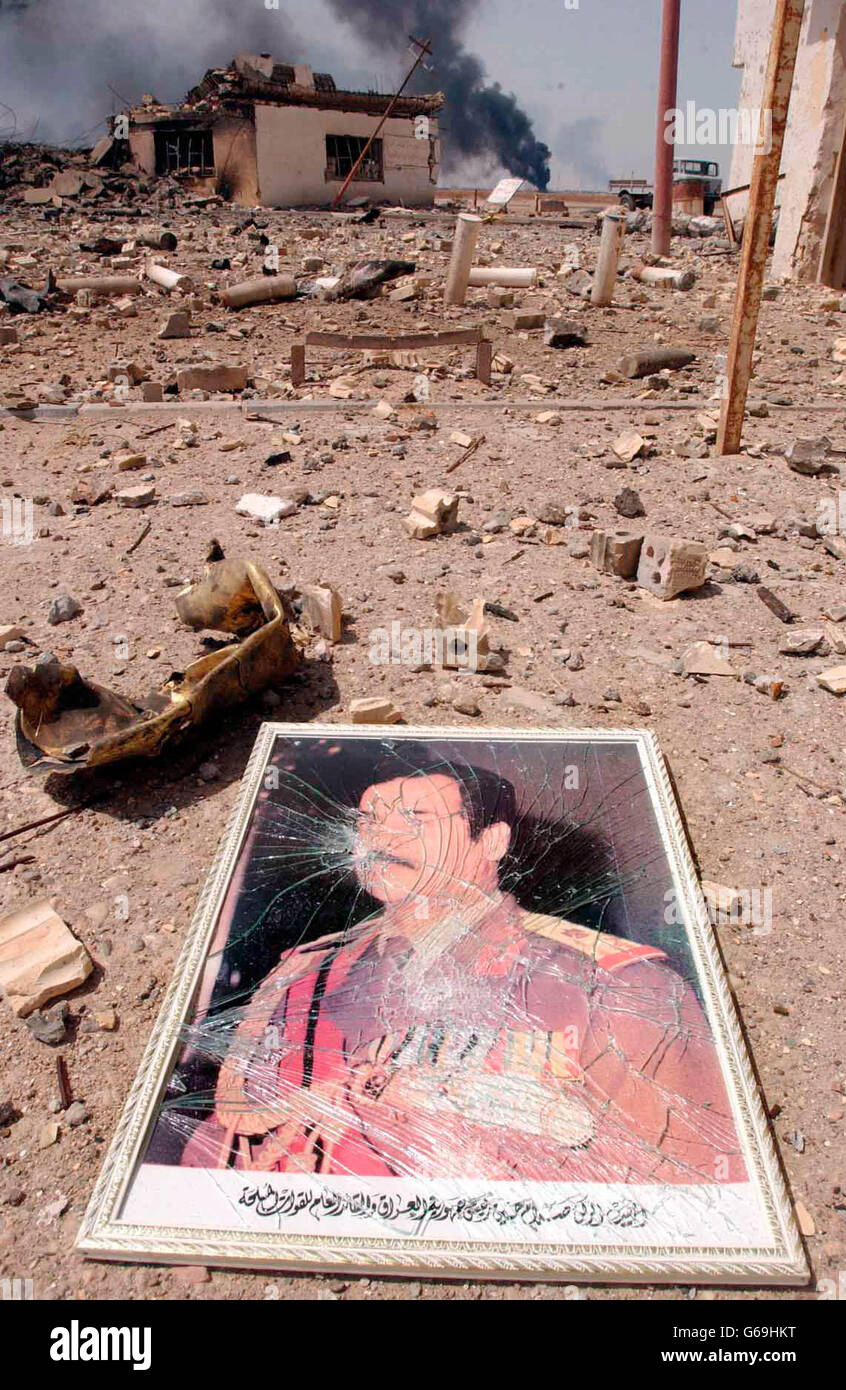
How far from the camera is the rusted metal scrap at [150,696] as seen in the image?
3.17 meters

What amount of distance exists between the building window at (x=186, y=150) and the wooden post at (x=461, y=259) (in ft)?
57.3

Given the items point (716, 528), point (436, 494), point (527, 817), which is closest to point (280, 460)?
point (436, 494)

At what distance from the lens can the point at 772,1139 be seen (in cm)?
212

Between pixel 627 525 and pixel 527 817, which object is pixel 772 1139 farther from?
pixel 627 525

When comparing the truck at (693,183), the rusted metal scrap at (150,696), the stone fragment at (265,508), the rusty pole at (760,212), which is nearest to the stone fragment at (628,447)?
the rusty pole at (760,212)

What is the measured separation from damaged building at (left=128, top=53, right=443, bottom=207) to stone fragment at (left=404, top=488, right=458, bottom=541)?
22061 millimetres

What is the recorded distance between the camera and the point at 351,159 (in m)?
25.6

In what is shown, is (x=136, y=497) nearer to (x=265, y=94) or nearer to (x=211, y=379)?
(x=211, y=379)

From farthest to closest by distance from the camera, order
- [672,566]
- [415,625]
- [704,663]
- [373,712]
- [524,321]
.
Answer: [524,321], [672,566], [415,625], [704,663], [373,712]

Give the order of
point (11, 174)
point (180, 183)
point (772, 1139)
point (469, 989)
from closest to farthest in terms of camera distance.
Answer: point (772, 1139) → point (469, 989) → point (11, 174) → point (180, 183)

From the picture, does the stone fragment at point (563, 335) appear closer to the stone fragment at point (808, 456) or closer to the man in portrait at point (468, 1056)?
the stone fragment at point (808, 456)

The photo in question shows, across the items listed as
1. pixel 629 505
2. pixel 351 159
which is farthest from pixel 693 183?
pixel 629 505

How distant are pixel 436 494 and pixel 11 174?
23.4 metres

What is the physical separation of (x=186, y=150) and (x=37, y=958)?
27.6m
